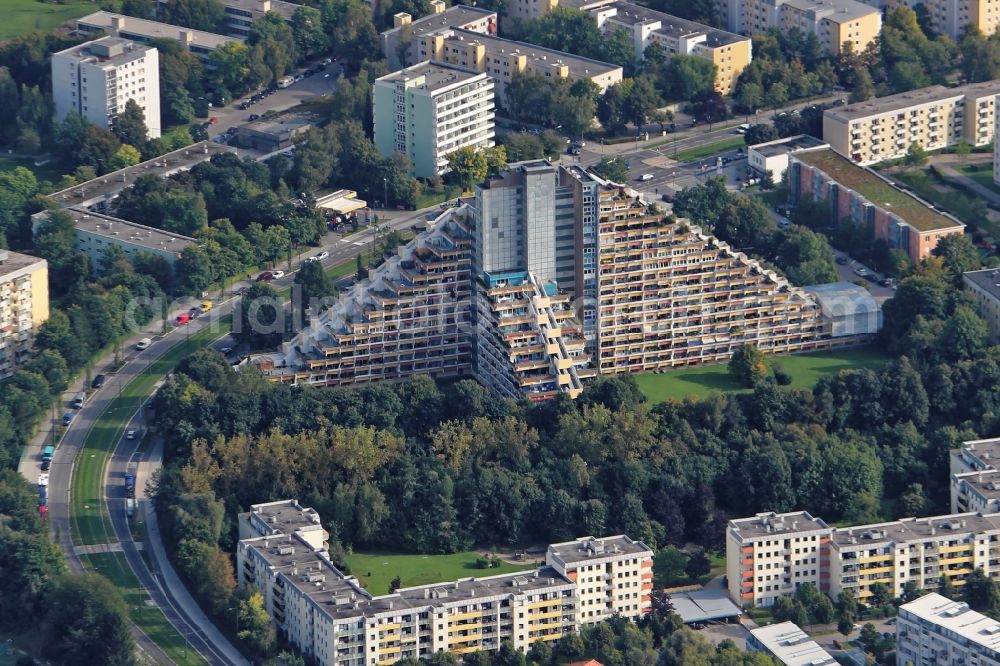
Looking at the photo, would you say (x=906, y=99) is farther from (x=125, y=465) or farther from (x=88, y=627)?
(x=88, y=627)

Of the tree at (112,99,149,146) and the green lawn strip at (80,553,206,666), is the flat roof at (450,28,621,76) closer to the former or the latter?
the tree at (112,99,149,146)

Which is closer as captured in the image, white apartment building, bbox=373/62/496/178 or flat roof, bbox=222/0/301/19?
white apartment building, bbox=373/62/496/178

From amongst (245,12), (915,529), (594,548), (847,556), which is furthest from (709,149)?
(594,548)

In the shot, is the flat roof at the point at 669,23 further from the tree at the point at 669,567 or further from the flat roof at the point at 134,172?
the tree at the point at 669,567

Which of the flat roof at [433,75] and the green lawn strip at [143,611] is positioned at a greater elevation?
the flat roof at [433,75]

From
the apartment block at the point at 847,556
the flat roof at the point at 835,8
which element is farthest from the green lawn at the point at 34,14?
the apartment block at the point at 847,556

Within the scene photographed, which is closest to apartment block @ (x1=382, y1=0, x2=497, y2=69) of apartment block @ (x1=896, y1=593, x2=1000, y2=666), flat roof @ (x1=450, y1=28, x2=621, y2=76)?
flat roof @ (x1=450, y1=28, x2=621, y2=76)

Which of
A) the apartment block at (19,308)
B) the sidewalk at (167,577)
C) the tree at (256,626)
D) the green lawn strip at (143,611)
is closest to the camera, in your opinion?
the tree at (256,626)
